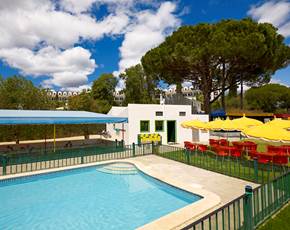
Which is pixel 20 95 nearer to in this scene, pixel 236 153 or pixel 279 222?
pixel 236 153

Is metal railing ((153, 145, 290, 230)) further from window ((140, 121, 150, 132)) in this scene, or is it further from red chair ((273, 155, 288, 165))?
window ((140, 121, 150, 132))

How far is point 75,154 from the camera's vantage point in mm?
15062

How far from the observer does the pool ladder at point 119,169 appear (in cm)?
1385

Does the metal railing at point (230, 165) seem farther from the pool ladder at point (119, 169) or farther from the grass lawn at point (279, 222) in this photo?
the pool ladder at point (119, 169)

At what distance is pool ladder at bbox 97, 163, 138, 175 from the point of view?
45.4 ft

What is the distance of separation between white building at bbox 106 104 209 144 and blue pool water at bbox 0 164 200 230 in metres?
7.32

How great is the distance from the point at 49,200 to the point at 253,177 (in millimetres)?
8753

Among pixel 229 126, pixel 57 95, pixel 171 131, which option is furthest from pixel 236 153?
pixel 57 95

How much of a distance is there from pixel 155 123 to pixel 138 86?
2491 cm

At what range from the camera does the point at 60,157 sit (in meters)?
14.5

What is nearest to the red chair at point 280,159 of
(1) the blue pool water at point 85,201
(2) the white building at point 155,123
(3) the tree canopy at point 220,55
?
(1) the blue pool water at point 85,201

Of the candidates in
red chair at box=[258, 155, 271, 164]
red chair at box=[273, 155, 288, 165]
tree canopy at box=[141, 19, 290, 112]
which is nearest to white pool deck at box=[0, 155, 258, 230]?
red chair at box=[258, 155, 271, 164]

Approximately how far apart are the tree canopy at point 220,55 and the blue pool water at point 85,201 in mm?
21203

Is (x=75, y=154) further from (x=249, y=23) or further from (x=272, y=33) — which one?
(x=272, y=33)
